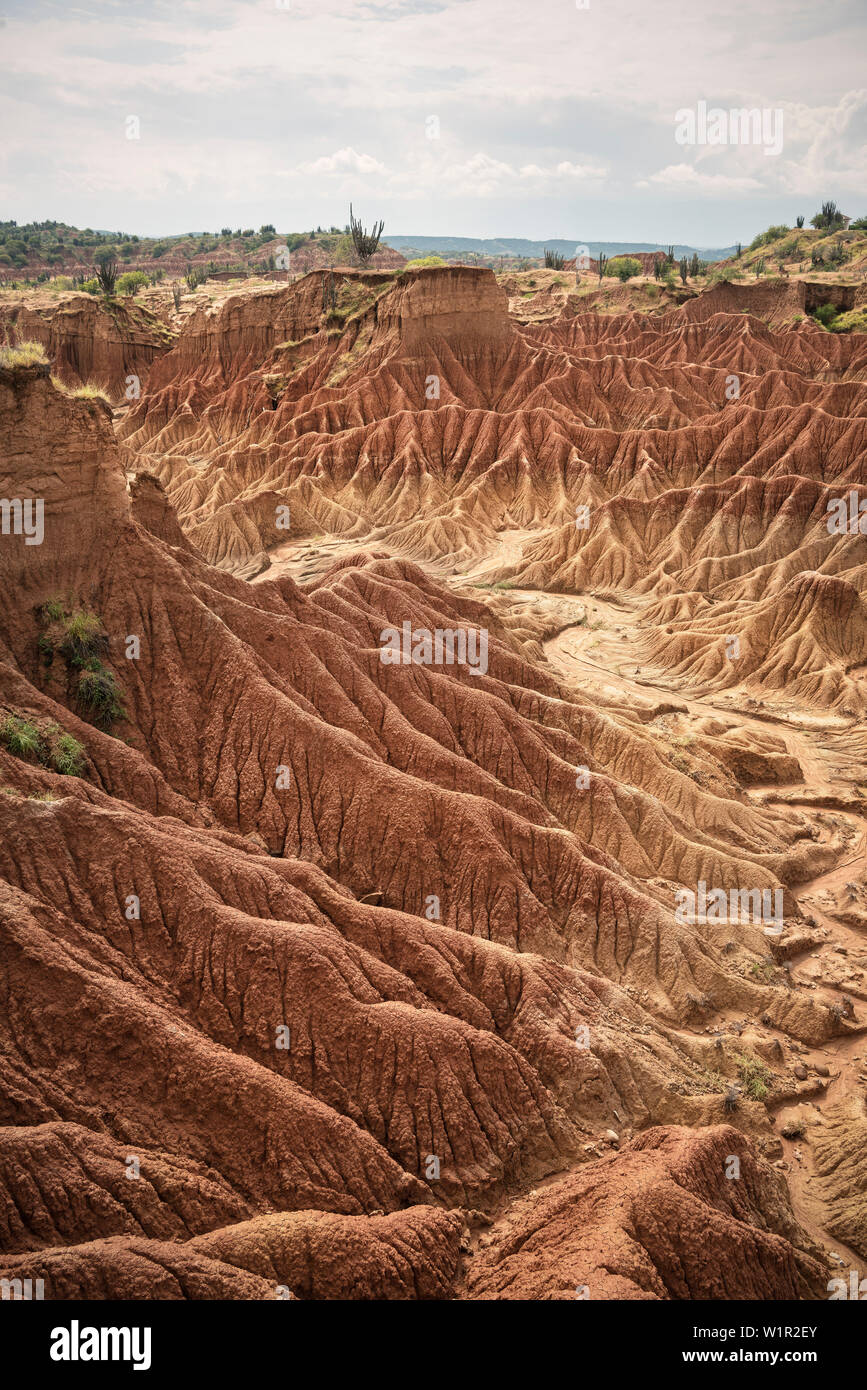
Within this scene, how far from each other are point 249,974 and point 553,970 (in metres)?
7.06

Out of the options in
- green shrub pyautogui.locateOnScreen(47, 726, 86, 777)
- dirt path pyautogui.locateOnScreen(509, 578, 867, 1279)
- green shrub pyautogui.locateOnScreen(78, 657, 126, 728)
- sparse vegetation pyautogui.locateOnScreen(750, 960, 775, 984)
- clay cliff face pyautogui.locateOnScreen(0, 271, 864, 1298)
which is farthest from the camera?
sparse vegetation pyautogui.locateOnScreen(750, 960, 775, 984)

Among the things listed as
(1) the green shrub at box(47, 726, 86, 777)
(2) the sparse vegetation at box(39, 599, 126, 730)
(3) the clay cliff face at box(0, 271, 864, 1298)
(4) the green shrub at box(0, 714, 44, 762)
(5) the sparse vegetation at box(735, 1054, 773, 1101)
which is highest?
(2) the sparse vegetation at box(39, 599, 126, 730)

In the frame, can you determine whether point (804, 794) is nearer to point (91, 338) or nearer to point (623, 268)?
point (91, 338)

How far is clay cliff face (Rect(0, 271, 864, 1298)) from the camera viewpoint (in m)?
13.1

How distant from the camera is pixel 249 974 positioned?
630 inches

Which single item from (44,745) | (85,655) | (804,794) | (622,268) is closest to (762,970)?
(804,794)

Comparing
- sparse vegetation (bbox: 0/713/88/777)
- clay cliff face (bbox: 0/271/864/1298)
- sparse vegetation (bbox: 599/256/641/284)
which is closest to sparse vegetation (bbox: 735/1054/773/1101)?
clay cliff face (bbox: 0/271/864/1298)

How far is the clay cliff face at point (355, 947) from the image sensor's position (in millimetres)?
13078

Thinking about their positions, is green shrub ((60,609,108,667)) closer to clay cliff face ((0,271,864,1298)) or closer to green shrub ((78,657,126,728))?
clay cliff face ((0,271,864,1298))

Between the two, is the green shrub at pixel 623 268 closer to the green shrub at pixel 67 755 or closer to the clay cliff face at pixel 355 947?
the clay cliff face at pixel 355 947

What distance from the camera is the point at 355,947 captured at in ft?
57.0
